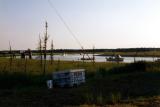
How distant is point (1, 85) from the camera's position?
71.9 feet

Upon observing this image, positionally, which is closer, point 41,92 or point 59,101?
point 59,101

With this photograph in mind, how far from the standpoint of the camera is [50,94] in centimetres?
1852

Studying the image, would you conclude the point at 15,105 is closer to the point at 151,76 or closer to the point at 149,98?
the point at 149,98

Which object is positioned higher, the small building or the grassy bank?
the small building

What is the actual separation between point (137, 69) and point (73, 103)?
51.4ft

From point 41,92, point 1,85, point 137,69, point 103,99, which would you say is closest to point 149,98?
point 103,99

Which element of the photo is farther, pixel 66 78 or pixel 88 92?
pixel 66 78

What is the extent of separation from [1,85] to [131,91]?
6.64 meters

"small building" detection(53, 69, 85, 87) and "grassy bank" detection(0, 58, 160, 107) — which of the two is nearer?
"grassy bank" detection(0, 58, 160, 107)

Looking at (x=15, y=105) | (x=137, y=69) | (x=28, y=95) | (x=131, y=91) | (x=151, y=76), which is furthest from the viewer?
(x=137, y=69)

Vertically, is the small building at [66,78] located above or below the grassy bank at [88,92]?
above

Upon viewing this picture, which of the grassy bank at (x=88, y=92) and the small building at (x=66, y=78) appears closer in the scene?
the grassy bank at (x=88, y=92)

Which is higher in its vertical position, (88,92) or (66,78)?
(66,78)

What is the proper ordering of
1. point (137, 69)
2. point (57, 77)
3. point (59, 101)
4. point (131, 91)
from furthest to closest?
point (137, 69) < point (57, 77) < point (131, 91) < point (59, 101)
